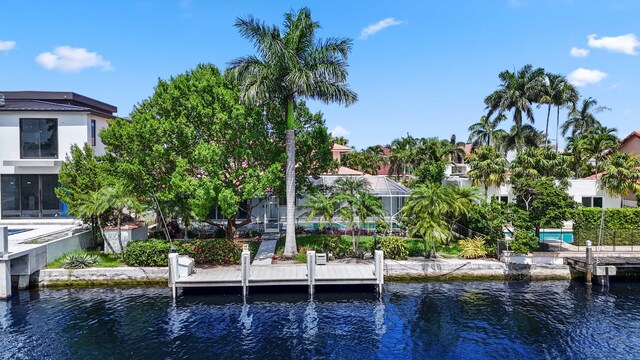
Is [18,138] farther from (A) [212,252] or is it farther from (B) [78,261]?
(A) [212,252]

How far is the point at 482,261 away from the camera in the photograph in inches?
1099

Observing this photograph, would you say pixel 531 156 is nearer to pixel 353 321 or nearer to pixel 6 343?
pixel 353 321

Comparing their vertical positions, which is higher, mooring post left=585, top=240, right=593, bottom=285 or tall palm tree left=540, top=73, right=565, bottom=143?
tall palm tree left=540, top=73, right=565, bottom=143

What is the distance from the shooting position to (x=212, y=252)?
27734mm

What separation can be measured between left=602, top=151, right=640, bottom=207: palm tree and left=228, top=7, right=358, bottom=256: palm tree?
22.8m

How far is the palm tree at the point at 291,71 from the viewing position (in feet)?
88.5

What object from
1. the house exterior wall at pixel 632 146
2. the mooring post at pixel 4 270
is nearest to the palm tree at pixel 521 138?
the house exterior wall at pixel 632 146

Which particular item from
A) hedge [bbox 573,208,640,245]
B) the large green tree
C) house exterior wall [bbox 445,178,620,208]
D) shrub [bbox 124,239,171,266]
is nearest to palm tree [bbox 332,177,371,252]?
the large green tree

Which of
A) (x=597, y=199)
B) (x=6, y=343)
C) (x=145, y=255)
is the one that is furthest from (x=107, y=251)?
(x=597, y=199)

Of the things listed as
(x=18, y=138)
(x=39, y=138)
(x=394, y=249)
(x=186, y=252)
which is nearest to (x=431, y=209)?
(x=394, y=249)

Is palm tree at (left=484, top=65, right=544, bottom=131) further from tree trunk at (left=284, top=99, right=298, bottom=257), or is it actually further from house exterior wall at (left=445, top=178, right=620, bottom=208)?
tree trunk at (left=284, top=99, right=298, bottom=257)

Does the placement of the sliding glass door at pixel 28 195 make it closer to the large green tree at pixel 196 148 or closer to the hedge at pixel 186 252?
the large green tree at pixel 196 148

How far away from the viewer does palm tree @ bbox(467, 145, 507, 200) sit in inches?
1505

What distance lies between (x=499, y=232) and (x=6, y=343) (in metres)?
26.5
